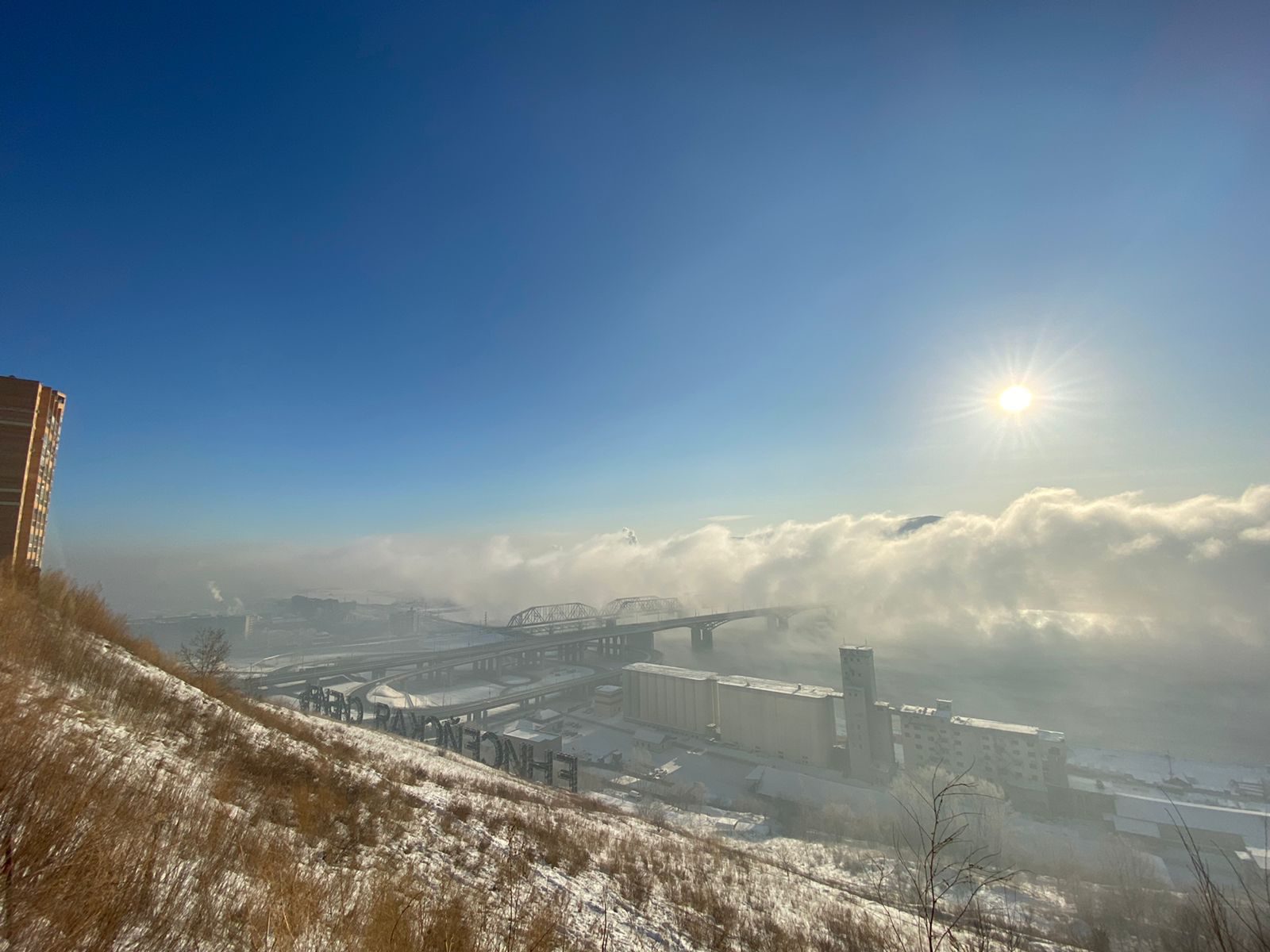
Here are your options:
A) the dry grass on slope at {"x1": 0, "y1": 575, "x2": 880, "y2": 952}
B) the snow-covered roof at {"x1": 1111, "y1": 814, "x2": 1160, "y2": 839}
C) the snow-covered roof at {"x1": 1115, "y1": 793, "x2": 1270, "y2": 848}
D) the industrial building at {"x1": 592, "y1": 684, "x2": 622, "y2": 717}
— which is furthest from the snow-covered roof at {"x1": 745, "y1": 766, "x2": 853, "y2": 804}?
the industrial building at {"x1": 592, "y1": 684, "x2": 622, "y2": 717}

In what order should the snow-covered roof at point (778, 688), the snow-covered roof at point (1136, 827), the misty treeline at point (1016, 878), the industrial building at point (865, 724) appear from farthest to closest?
the snow-covered roof at point (778, 688)
the industrial building at point (865, 724)
the snow-covered roof at point (1136, 827)
the misty treeline at point (1016, 878)

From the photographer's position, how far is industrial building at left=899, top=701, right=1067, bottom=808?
43031mm

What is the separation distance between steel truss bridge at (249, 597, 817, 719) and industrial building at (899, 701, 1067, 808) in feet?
147

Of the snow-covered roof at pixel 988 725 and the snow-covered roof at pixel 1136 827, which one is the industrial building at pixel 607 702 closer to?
the snow-covered roof at pixel 988 725

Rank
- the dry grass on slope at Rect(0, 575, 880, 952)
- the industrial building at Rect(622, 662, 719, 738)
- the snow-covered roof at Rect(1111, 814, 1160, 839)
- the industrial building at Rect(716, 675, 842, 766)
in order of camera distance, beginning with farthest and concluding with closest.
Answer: the industrial building at Rect(622, 662, 719, 738) → the industrial building at Rect(716, 675, 842, 766) → the snow-covered roof at Rect(1111, 814, 1160, 839) → the dry grass on slope at Rect(0, 575, 880, 952)

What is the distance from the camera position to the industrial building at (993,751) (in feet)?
141

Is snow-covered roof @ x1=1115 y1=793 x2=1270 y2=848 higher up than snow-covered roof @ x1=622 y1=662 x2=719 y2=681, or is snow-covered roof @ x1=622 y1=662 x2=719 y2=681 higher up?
snow-covered roof @ x1=622 y1=662 x2=719 y2=681

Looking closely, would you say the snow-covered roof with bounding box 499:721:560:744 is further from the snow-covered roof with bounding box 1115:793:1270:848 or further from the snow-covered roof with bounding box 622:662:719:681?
the snow-covered roof with bounding box 1115:793:1270:848

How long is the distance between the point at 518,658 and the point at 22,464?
3448 inches

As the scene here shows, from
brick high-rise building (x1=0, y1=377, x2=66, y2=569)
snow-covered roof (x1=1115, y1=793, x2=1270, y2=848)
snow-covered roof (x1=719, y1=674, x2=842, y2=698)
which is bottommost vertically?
snow-covered roof (x1=1115, y1=793, x2=1270, y2=848)

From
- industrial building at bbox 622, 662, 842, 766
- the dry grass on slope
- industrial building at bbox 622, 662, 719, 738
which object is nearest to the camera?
the dry grass on slope

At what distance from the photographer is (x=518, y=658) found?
311ft

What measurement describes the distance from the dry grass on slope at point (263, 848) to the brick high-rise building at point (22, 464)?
140 cm

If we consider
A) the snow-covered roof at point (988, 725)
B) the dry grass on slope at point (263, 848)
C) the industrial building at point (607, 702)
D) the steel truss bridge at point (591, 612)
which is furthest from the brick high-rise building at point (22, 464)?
the steel truss bridge at point (591, 612)
